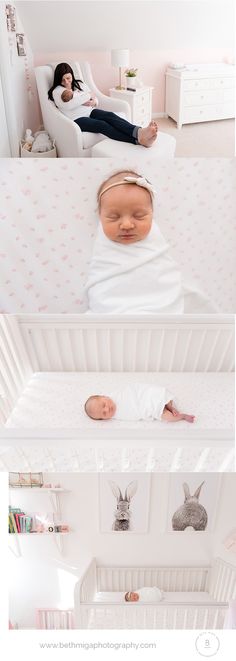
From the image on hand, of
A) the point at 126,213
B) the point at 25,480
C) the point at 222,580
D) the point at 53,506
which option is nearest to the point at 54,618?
the point at 53,506

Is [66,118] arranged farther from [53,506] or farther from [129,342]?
[53,506]

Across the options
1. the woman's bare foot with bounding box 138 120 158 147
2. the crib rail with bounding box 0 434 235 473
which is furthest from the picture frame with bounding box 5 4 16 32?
the crib rail with bounding box 0 434 235 473

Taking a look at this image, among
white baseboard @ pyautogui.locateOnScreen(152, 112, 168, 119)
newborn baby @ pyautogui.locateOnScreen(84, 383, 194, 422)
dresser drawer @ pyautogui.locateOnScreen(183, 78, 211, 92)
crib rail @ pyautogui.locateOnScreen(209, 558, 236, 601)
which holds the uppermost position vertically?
dresser drawer @ pyautogui.locateOnScreen(183, 78, 211, 92)

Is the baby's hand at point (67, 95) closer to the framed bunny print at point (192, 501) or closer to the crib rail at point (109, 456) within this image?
the crib rail at point (109, 456)

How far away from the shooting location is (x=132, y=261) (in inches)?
34.1

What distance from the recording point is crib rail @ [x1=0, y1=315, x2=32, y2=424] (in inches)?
41.0

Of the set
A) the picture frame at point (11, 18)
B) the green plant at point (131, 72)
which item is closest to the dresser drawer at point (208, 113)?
the green plant at point (131, 72)

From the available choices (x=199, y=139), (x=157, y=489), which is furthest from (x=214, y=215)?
(x=157, y=489)

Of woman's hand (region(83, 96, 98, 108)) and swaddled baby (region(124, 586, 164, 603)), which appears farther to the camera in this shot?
swaddled baby (region(124, 586, 164, 603))

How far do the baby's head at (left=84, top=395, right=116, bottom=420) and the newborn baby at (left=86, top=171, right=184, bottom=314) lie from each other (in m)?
0.27

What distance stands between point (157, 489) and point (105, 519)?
177 mm

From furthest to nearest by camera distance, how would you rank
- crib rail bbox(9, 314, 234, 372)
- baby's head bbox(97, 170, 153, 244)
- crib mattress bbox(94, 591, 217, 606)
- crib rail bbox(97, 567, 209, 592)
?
crib rail bbox(97, 567, 209, 592), crib mattress bbox(94, 591, 217, 606), crib rail bbox(9, 314, 234, 372), baby's head bbox(97, 170, 153, 244)

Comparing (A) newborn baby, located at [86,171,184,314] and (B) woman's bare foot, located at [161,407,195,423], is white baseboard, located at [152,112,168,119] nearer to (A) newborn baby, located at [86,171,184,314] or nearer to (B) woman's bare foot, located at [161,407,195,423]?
(A) newborn baby, located at [86,171,184,314]

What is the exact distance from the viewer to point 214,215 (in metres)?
0.87
